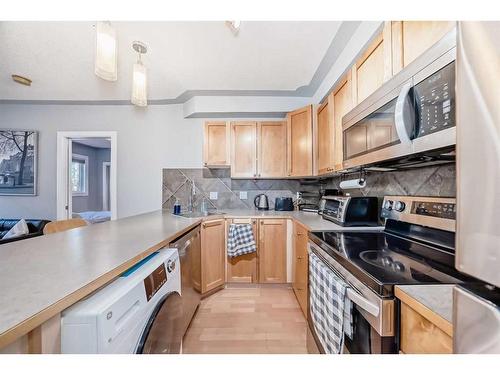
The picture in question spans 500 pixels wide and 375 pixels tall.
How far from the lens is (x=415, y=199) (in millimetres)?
1207

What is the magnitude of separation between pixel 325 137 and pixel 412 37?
1198 millimetres

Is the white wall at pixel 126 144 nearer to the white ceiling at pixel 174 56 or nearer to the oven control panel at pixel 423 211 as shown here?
the white ceiling at pixel 174 56

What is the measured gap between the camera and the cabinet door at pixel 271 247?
2.44 meters

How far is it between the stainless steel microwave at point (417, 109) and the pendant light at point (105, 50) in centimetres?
147

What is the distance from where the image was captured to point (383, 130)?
108cm

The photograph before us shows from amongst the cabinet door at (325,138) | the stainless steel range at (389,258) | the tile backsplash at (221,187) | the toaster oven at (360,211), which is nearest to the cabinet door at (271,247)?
the tile backsplash at (221,187)

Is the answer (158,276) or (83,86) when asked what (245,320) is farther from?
(83,86)

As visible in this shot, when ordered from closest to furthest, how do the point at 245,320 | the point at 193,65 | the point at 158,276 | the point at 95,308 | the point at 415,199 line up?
the point at 95,308, the point at 158,276, the point at 415,199, the point at 245,320, the point at 193,65

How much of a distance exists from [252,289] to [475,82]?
246 cm

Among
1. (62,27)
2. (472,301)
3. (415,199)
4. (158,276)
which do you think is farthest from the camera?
(62,27)

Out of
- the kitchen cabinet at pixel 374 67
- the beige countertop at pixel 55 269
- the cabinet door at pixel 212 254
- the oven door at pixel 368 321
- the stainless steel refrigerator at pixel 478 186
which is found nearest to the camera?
the stainless steel refrigerator at pixel 478 186

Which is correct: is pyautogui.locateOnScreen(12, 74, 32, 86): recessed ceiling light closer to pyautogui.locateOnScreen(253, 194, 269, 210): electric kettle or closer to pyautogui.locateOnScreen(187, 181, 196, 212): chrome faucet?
pyautogui.locateOnScreen(187, 181, 196, 212): chrome faucet

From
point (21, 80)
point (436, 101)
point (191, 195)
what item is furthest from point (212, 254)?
point (21, 80)
